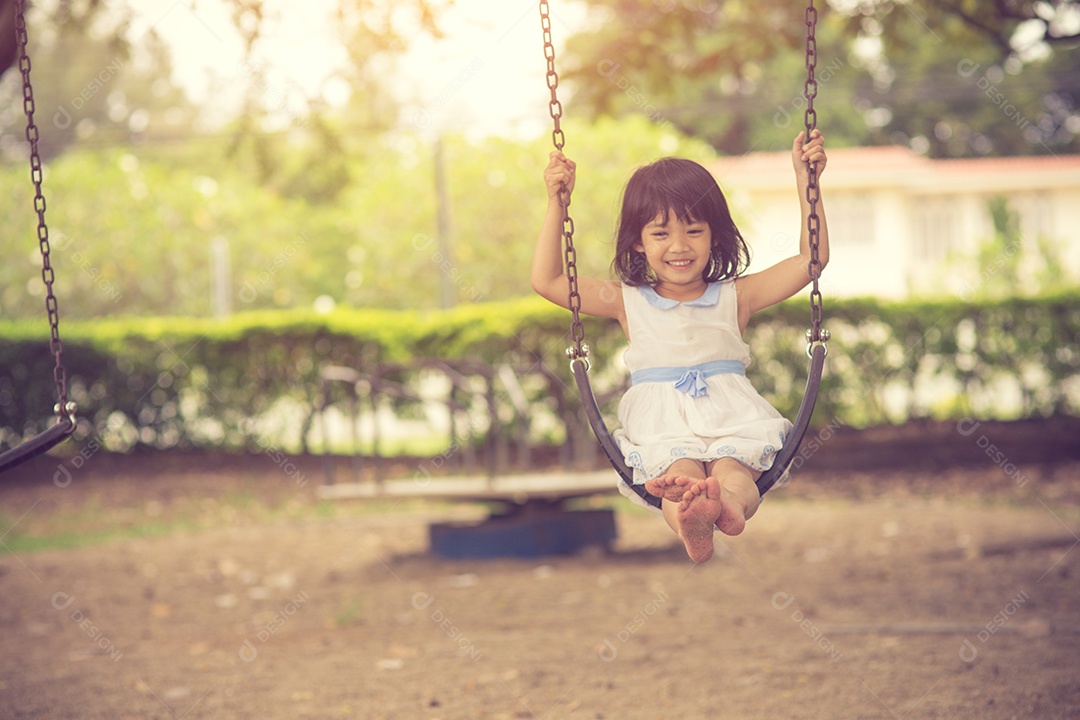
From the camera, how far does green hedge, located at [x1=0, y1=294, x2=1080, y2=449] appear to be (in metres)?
10.3

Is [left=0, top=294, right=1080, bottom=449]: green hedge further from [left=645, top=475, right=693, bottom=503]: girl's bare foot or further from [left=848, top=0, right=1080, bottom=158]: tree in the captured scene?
[left=848, top=0, right=1080, bottom=158]: tree

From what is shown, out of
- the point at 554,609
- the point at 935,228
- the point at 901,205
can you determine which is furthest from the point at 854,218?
the point at 554,609

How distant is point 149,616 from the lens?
6.13 metres

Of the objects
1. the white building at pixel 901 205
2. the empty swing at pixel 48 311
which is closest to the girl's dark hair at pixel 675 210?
the empty swing at pixel 48 311

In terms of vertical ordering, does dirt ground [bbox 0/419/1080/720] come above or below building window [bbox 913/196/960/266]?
below

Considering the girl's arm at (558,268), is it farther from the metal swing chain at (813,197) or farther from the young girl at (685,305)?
the metal swing chain at (813,197)

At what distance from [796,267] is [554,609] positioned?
290 cm

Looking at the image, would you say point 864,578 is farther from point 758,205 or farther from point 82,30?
point 758,205

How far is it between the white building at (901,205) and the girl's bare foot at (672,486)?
812 inches

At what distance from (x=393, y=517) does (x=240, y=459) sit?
102 inches

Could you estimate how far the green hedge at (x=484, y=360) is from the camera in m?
10.3

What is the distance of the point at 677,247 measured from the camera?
3400 millimetres

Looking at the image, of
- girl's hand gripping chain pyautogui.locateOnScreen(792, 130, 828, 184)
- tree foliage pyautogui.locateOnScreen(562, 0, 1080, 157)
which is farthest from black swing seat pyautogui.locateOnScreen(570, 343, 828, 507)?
tree foliage pyautogui.locateOnScreen(562, 0, 1080, 157)

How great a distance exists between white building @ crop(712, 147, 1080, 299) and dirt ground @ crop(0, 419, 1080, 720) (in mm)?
15377
